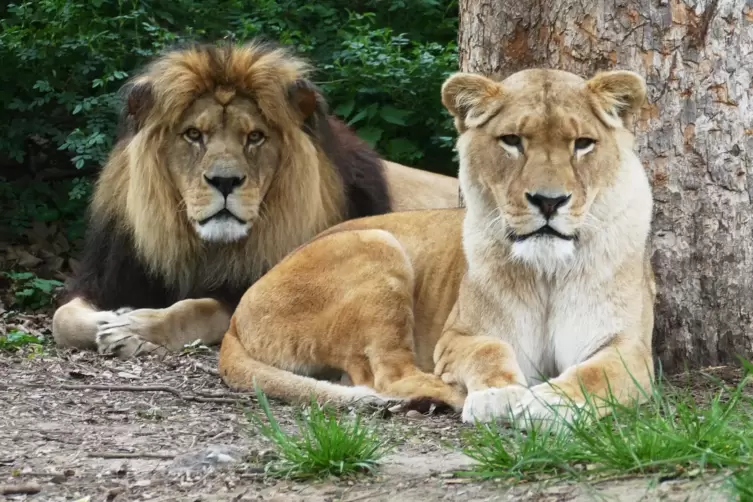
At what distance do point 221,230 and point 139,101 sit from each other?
34.0 inches

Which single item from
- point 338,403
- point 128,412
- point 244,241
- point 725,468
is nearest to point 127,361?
point 244,241

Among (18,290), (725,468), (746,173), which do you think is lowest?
(18,290)

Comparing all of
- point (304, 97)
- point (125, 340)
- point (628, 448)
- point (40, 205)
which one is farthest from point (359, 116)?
point (628, 448)

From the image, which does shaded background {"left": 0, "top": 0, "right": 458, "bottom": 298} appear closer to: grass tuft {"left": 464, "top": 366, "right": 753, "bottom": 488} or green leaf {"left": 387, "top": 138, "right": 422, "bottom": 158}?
green leaf {"left": 387, "top": 138, "right": 422, "bottom": 158}

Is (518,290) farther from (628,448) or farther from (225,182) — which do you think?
(225,182)

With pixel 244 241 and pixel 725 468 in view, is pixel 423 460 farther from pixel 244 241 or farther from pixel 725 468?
pixel 244 241

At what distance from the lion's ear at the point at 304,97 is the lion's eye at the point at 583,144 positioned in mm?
2445

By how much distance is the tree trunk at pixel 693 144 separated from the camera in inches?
214

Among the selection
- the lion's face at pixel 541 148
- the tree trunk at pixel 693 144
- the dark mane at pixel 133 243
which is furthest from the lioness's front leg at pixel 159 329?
the tree trunk at pixel 693 144

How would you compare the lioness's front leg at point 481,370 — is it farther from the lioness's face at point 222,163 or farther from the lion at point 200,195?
the lion at point 200,195

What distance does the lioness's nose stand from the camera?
4520mm

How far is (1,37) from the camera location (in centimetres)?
878

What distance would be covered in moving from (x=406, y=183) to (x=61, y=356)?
96.3 inches

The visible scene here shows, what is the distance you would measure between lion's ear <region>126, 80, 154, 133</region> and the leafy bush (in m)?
1.50
